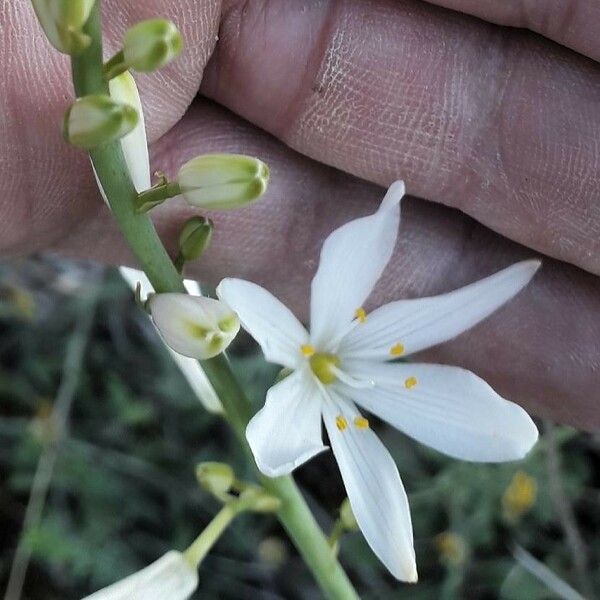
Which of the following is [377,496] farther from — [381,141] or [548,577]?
[548,577]

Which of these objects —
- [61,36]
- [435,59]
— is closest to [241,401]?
[61,36]

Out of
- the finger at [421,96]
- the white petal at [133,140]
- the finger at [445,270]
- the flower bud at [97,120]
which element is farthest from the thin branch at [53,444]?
the flower bud at [97,120]

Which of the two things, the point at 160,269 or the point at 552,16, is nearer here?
the point at 160,269

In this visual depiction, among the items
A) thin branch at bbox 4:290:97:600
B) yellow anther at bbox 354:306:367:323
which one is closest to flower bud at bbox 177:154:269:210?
yellow anther at bbox 354:306:367:323

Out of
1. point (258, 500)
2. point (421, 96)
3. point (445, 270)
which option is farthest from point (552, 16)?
point (258, 500)

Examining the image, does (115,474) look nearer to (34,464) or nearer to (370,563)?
(34,464)
